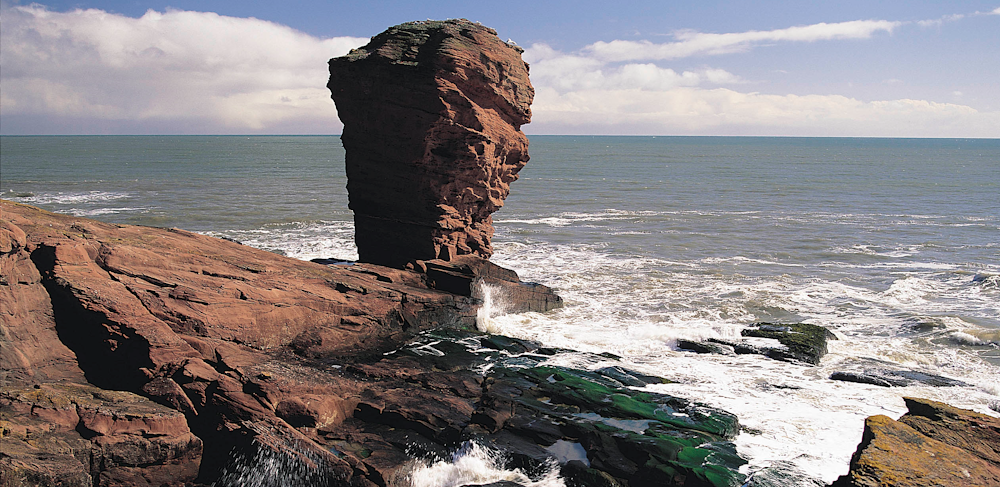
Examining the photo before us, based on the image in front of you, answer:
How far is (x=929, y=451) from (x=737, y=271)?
1986 cm

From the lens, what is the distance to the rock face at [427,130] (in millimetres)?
17516

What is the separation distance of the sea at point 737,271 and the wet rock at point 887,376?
193mm

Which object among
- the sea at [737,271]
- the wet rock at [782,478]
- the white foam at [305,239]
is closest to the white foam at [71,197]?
the sea at [737,271]

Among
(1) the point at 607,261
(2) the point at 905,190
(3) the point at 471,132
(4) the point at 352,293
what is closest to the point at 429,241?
(3) the point at 471,132

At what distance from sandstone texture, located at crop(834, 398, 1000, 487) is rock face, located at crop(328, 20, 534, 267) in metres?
13.0

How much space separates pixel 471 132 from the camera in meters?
18.2

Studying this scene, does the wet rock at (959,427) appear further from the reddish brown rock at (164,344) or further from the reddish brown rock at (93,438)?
the reddish brown rock at (93,438)

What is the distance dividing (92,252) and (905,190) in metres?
65.3

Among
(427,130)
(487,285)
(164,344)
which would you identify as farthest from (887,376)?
(164,344)

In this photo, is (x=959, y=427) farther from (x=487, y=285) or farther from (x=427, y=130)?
(x=427, y=130)

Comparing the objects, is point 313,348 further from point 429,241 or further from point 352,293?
point 429,241

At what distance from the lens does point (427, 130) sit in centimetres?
1764

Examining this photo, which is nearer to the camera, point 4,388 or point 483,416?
point 4,388

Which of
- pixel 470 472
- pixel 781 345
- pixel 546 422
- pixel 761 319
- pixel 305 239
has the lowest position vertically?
pixel 761 319
